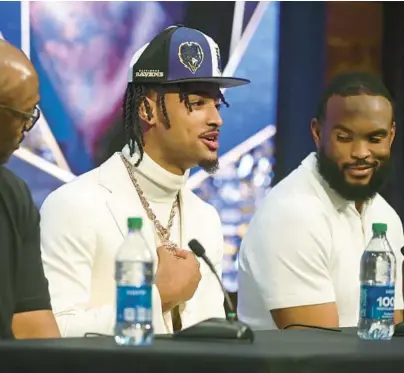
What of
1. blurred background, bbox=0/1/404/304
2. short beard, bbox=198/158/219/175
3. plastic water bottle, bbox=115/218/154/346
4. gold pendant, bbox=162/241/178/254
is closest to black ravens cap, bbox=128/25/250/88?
short beard, bbox=198/158/219/175

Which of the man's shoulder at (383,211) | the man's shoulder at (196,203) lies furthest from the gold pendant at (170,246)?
the man's shoulder at (383,211)

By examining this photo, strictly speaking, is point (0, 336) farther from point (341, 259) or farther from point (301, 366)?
point (341, 259)

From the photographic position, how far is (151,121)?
334cm

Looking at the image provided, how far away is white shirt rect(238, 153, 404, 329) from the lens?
354cm

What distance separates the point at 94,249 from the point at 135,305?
2.91ft

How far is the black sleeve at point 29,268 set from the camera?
2.60m

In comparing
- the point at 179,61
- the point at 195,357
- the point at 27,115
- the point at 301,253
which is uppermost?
the point at 179,61

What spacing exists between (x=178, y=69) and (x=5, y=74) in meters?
0.89

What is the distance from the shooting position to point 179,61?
128 inches

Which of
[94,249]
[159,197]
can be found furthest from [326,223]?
[94,249]

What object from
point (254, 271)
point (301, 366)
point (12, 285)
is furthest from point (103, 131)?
point (301, 366)

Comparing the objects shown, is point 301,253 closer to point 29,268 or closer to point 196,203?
point 196,203

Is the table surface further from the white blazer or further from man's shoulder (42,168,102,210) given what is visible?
man's shoulder (42,168,102,210)

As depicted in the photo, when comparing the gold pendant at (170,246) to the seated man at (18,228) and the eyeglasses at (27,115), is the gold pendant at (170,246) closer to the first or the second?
the seated man at (18,228)
